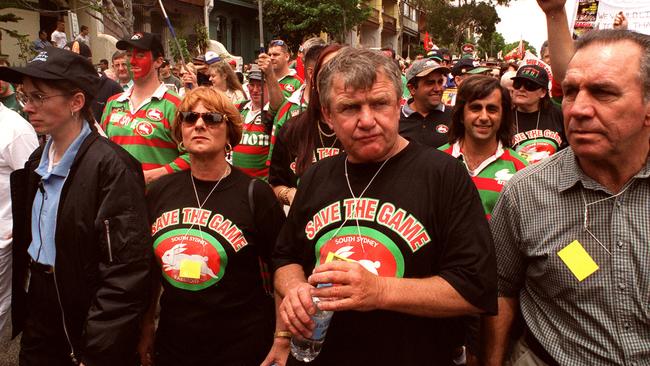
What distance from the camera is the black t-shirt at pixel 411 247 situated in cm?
193

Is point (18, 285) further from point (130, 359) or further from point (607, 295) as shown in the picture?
point (607, 295)

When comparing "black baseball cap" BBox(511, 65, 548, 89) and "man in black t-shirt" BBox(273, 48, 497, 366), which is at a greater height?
"black baseball cap" BBox(511, 65, 548, 89)

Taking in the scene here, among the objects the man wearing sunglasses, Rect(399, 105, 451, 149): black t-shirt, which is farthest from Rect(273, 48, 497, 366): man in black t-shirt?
the man wearing sunglasses

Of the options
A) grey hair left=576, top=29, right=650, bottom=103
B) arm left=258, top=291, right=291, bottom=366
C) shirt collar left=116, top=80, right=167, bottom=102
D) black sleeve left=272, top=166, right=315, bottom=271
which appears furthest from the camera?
shirt collar left=116, top=80, right=167, bottom=102

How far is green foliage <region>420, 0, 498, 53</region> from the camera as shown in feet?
173

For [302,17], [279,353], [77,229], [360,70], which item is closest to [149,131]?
[77,229]

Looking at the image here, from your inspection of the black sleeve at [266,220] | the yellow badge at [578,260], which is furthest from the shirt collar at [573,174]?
the black sleeve at [266,220]

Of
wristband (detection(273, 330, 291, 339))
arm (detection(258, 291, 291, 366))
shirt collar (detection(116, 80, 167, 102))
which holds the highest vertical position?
shirt collar (detection(116, 80, 167, 102))

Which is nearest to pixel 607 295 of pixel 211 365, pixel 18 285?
pixel 211 365

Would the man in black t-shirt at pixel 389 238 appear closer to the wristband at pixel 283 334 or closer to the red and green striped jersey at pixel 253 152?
the wristband at pixel 283 334

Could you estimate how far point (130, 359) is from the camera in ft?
8.91

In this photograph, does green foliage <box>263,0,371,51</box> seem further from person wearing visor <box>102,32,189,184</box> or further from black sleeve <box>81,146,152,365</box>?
black sleeve <box>81,146,152,365</box>

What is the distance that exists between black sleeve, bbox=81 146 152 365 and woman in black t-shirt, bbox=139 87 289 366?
16 centimetres

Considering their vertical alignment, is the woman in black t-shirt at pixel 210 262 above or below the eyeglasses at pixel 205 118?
below
